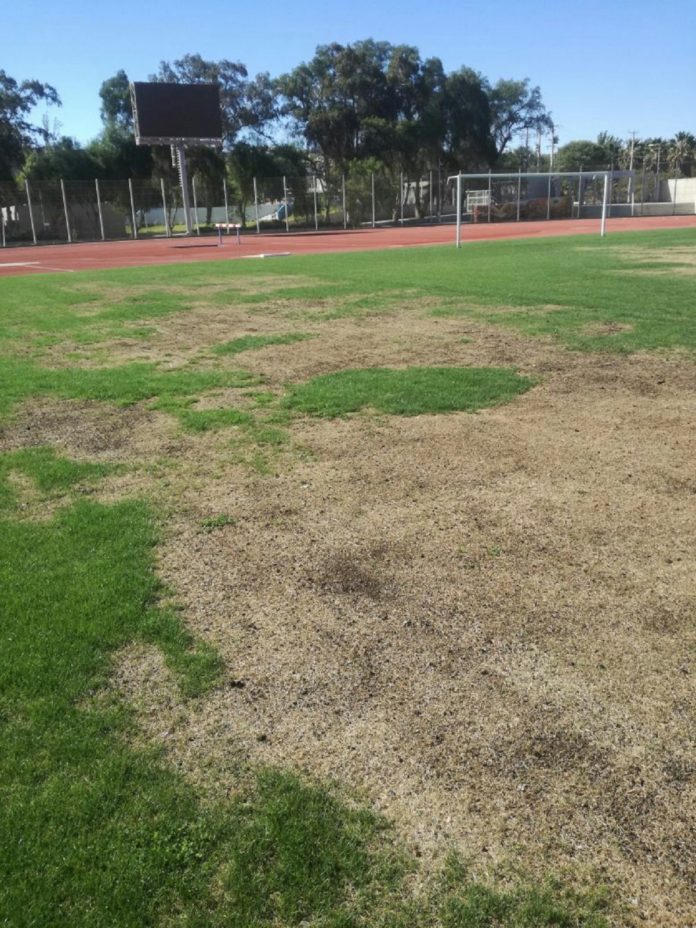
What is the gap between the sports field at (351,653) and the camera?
2234mm

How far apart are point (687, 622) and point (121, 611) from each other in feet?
8.71

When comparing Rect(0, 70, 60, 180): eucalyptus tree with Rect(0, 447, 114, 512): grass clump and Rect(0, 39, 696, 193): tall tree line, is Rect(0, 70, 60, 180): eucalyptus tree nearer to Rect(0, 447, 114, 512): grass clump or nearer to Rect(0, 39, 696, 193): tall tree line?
Rect(0, 39, 696, 193): tall tree line

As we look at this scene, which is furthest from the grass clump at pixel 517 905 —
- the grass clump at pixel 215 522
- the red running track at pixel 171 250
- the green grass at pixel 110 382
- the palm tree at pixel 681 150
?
the palm tree at pixel 681 150

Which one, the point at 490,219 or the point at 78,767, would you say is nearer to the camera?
the point at 78,767

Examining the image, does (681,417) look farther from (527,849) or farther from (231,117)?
(231,117)

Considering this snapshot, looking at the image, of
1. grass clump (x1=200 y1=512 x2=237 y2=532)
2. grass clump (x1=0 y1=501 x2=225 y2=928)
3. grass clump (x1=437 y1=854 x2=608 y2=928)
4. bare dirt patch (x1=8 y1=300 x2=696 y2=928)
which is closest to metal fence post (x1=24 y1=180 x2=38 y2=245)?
bare dirt patch (x1=8 y1=300 x2=696 y2=928)

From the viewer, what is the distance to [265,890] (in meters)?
2.18

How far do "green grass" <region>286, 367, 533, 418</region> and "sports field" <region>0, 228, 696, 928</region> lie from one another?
1.8 inches

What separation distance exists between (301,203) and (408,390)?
46447 millimetres

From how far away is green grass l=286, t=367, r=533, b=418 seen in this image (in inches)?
273

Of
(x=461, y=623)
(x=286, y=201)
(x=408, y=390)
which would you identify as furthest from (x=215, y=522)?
(x=286, y=201)

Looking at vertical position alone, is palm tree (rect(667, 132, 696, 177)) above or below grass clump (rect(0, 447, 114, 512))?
above

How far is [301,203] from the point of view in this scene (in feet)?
166

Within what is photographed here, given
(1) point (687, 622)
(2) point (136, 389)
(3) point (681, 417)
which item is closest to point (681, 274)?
(3) point (681, 417)
